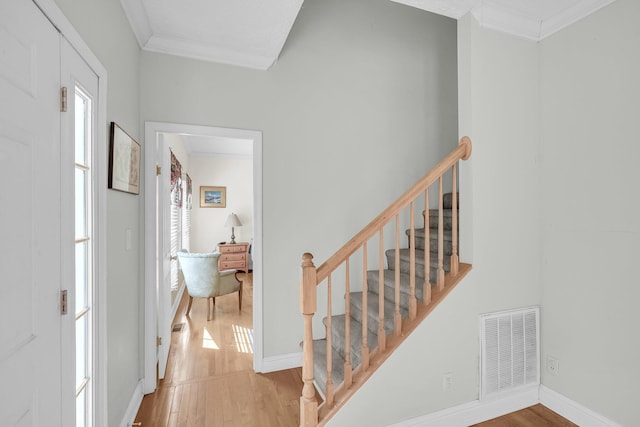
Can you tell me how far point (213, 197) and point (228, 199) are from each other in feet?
1.05

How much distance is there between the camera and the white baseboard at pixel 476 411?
195 centimetres

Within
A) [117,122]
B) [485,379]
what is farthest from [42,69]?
[485,379]

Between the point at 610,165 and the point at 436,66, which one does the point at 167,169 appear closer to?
the point at 436,66

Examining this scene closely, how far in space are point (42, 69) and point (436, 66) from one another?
330cm

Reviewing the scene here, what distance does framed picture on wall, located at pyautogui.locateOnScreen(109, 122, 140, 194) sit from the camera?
1648 mm

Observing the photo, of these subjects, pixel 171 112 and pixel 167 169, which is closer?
pixel 171 112

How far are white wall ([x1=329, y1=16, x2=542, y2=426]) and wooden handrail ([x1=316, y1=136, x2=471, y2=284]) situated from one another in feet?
0.31

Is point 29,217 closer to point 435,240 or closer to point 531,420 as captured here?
point 435,240

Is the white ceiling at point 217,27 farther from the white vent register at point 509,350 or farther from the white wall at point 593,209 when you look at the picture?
the white vent register at point 509,350

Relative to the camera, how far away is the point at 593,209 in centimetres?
198

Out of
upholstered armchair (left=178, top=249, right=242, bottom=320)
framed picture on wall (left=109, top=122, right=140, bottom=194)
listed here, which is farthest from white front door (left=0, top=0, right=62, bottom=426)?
upholstered armchair (left=178, top=249, right=242, bottom=320)

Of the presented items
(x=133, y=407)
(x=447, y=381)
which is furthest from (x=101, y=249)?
(x=447, y=381)

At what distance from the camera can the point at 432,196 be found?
10.8ft

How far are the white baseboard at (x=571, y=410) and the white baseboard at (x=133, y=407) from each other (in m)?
2.85
